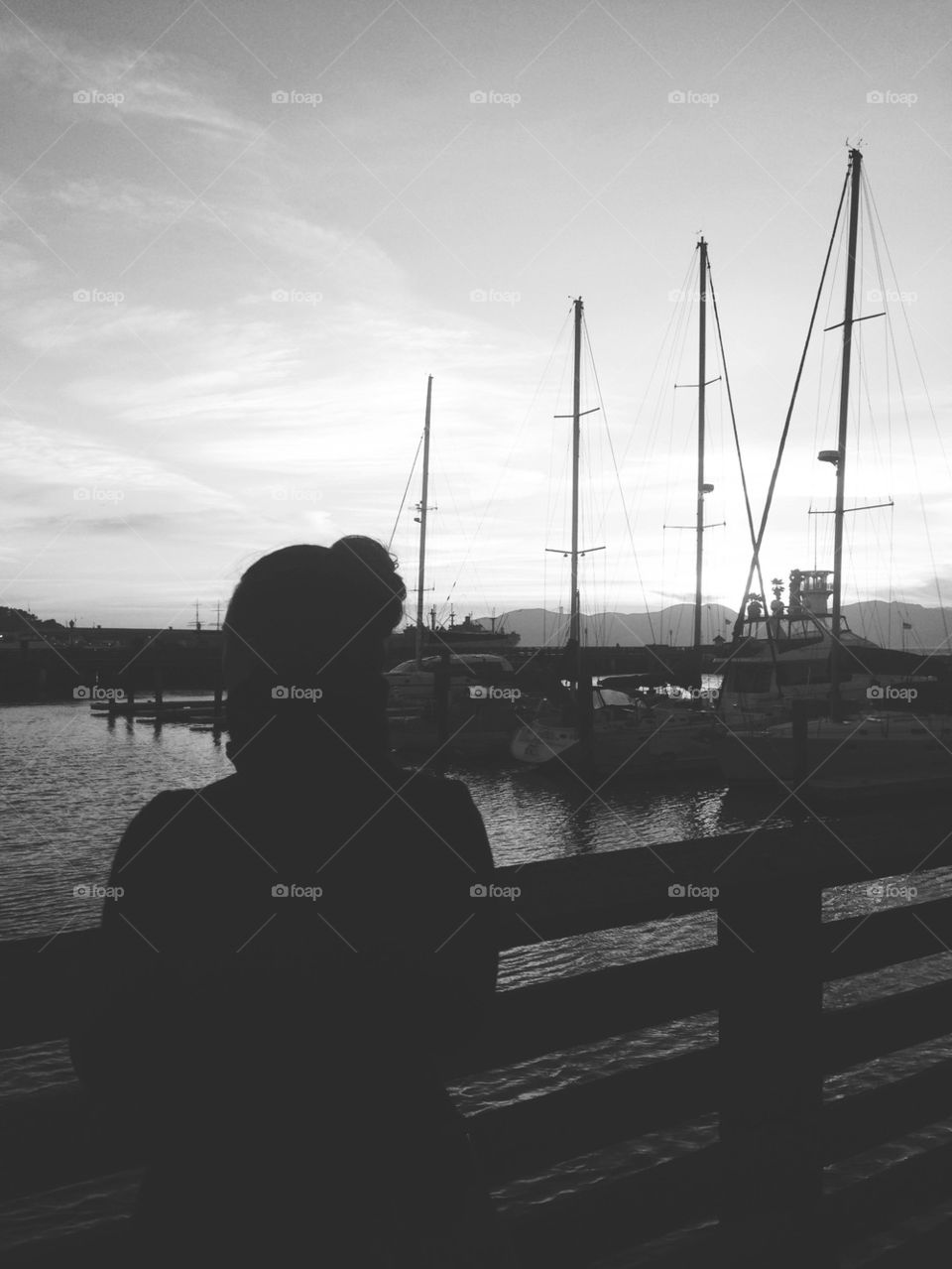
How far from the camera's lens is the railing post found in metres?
2.33

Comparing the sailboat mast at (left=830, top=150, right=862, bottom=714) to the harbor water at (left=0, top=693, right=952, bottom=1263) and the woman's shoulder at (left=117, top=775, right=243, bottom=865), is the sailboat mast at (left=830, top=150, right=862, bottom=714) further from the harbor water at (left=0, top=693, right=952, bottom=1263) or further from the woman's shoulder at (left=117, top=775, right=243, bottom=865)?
the woman's shoulder at (left=117, top=775, right=243, bottom=865)

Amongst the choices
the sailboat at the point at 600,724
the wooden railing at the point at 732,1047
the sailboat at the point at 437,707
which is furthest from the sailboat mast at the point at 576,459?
the wooden railing at the point at 732,1047

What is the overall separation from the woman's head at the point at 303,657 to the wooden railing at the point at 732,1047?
614 mm

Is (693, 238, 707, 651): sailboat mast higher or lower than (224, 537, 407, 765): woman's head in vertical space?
higher

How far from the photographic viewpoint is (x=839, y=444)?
23812mm

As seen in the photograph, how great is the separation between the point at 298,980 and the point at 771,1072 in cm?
148

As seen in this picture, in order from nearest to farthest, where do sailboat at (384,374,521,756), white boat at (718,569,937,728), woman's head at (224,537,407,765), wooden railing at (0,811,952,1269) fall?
woman's head at (224,537,407,765)
wooden railing at (0,811,952,1269)
white boat at (718,569,937,728)
sailboat at (384,374,521,756)

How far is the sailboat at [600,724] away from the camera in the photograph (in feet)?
94.9

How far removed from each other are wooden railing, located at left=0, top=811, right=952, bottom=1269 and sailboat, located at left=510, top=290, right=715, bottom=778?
2452 cm

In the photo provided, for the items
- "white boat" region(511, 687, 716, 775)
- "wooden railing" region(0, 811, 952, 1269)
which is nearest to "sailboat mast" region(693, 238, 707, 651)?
"white boat" region(511, 687, 716, 775)

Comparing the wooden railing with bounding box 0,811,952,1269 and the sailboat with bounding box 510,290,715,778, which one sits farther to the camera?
the sailboat with bounding box 510,290,715,778

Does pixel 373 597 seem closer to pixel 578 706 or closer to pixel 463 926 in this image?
pixel 463 926

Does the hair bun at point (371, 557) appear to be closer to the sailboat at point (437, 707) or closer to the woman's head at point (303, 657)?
the woman's head at point (303, 657)

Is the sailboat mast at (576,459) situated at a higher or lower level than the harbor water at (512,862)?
higher
